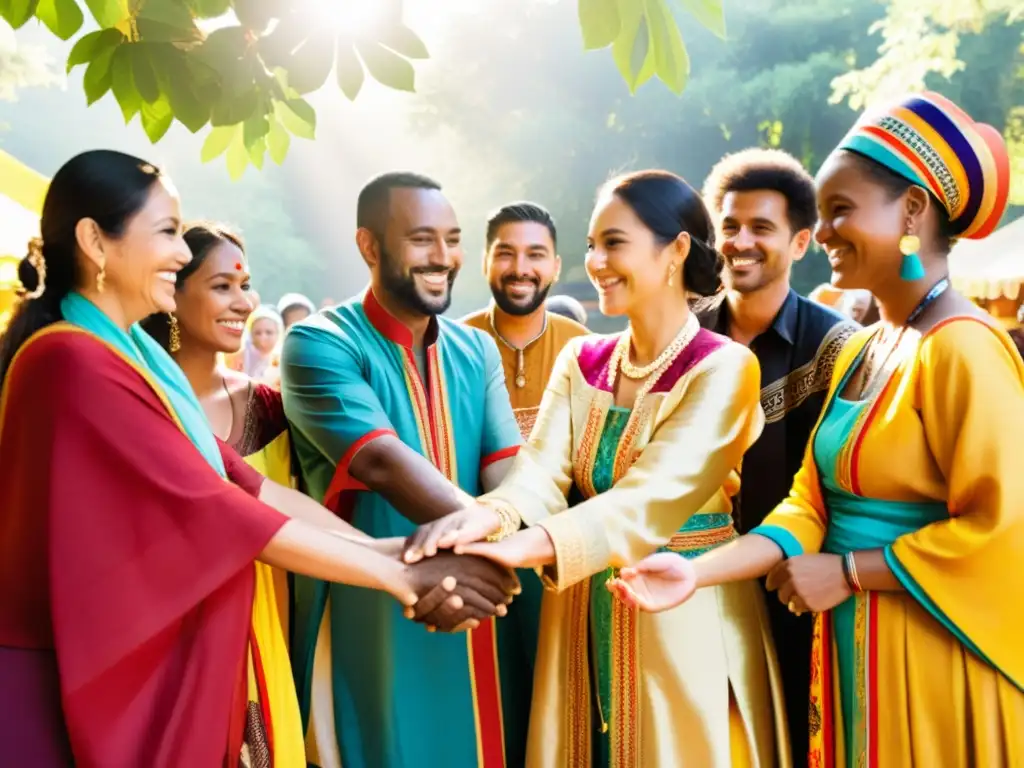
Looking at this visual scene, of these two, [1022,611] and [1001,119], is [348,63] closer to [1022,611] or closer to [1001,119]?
[1022,611]

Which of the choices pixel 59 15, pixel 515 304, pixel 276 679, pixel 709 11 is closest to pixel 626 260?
pixel 709 11

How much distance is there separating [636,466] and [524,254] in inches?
87.8

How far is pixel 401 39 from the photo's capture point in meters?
2.41

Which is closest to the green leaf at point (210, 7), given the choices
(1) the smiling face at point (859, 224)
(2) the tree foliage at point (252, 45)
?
(2) the tree foliage at point (252, 45)

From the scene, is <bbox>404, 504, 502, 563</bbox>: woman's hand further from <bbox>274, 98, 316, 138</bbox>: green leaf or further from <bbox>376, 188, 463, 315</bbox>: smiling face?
<bbox>274, 98, 316, 138</bbox>: green leaf

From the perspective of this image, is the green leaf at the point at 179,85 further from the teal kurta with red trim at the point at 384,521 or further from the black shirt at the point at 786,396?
the black shirt at the point at 786,396

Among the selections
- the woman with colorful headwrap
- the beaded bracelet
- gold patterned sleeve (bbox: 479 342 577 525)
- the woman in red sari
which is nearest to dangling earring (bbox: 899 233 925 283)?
the woman with colorful headwrap

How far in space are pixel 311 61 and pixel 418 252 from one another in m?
1.10

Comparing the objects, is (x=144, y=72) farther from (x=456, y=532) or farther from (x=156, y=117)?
(x=456, y=532)

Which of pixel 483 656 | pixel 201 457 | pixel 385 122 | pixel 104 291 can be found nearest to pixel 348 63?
pixel 104 291

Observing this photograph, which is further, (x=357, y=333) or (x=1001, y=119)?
(x=1001, y=119)

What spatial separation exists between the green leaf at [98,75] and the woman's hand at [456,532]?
1524 mm

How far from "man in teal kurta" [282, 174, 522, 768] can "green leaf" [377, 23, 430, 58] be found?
109 cm

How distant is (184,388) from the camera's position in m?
2.58
